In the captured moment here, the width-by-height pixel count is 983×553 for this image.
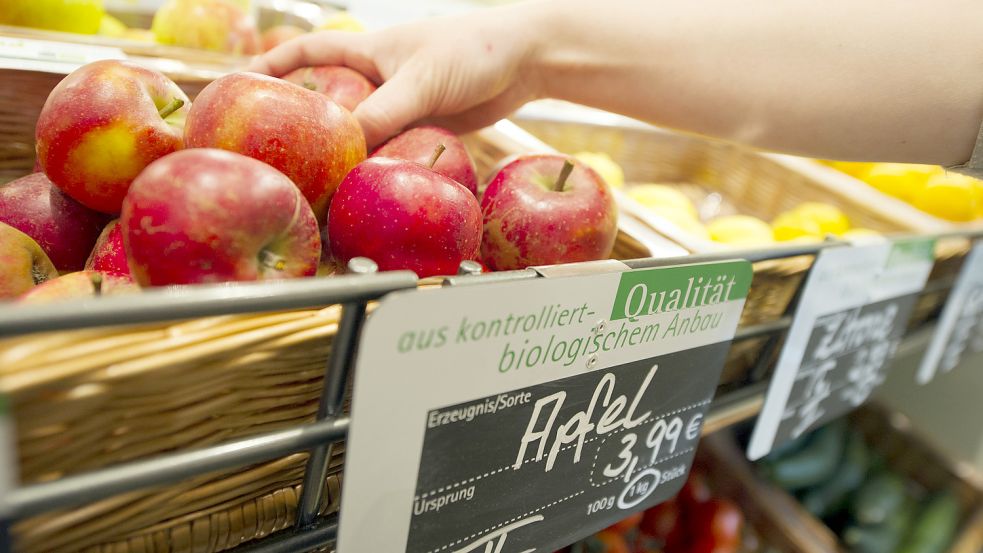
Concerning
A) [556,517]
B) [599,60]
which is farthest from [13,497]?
[599,60]

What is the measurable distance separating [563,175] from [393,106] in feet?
0.68

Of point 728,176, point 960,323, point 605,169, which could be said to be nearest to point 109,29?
point 605,169

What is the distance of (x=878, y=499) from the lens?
1401 mm

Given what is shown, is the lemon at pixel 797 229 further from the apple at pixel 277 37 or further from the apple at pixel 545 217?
the apple at pixel 277 37

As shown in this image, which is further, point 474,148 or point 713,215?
point 713,215

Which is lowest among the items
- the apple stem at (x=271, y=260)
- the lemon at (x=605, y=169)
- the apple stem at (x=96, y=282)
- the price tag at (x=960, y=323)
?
the price tag at (x=960, y=323)

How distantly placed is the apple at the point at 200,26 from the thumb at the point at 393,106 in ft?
2.13

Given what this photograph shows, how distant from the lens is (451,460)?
1.53 feet

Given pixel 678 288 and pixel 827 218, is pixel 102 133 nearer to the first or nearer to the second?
pixel 678 288

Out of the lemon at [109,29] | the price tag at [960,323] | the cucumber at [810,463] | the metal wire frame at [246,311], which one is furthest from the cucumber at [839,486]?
the lemon at [109,29]

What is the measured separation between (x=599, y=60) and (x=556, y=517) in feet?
1.78

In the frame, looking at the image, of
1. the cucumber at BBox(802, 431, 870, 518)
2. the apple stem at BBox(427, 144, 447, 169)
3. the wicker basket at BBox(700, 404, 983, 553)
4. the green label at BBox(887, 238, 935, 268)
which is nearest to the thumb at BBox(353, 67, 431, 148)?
the apple stem at BBox(427, 144, 447, 169)

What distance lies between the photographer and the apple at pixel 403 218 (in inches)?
21.6

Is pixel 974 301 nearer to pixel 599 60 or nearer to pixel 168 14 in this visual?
Result: pixel 599 60
